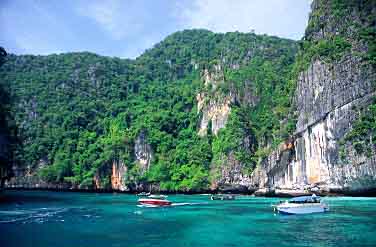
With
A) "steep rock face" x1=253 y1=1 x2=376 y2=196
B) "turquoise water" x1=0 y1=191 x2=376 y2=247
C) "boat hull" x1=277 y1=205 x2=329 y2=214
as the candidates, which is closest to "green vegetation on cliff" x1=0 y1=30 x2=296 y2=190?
"steep rock face" x1=253 y1=1 x2=376 y2=196

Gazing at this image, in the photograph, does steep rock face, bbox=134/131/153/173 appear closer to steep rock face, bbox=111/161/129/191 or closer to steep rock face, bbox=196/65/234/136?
steep rock face, bbox=111/161/129/191

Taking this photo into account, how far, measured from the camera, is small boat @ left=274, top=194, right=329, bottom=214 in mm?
36219

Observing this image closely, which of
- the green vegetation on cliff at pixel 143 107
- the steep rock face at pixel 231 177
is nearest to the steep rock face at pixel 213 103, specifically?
the green vegetation on cliff at pixel 143 107

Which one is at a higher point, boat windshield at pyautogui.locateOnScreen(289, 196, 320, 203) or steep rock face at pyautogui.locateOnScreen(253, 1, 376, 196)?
steep rock face at pyautogui.locateOnScreen(253, 1, 376, 196)

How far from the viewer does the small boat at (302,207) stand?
119ft

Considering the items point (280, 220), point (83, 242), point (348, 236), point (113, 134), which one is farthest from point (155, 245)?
point (113, 134)

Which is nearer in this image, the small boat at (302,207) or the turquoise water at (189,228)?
the turquoise water at (189,228)

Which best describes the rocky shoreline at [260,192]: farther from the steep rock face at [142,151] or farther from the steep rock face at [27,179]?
the steep rock face at [142,151]

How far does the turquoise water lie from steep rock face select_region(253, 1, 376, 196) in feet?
25.7

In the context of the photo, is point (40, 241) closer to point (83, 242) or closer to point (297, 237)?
point (83, 242)

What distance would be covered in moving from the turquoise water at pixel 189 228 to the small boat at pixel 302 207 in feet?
3.50

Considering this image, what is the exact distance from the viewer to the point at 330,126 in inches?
1916

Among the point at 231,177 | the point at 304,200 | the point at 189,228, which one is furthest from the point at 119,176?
the point at 189,228

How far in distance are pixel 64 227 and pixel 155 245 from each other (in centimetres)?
953
